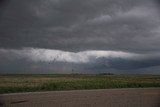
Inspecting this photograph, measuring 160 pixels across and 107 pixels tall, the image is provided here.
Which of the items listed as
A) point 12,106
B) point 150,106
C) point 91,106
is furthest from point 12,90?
point 150,106

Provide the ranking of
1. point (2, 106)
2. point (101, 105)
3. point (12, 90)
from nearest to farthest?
point (2, 106) < point (101, 105) < point (12, 90)

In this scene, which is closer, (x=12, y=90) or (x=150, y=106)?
(x=150, y=106)

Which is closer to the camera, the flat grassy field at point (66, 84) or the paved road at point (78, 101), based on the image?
the paved road at point (78, 101)

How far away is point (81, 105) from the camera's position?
62.6 ft

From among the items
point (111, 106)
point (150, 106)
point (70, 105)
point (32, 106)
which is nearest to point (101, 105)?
point (111, 106)

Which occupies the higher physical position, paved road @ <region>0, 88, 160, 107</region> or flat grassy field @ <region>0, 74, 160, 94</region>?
flat grassy field @ <region>0, 74, 160, 94</region>

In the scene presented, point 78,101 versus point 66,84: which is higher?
point 66,84

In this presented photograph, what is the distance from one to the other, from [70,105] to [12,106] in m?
3.98

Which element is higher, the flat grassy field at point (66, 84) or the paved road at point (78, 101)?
the flat grassy field at point (66, 84)

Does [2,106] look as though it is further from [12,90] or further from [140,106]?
[12,90]

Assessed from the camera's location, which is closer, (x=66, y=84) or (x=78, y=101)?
(x=78, y=101)

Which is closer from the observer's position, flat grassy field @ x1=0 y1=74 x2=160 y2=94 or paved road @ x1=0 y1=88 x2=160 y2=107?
paved road @ x1=0 y1=88 x2=160 y2=107

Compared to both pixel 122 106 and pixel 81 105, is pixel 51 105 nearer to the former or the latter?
pixel 81 105

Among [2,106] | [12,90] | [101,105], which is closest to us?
[2,106]
